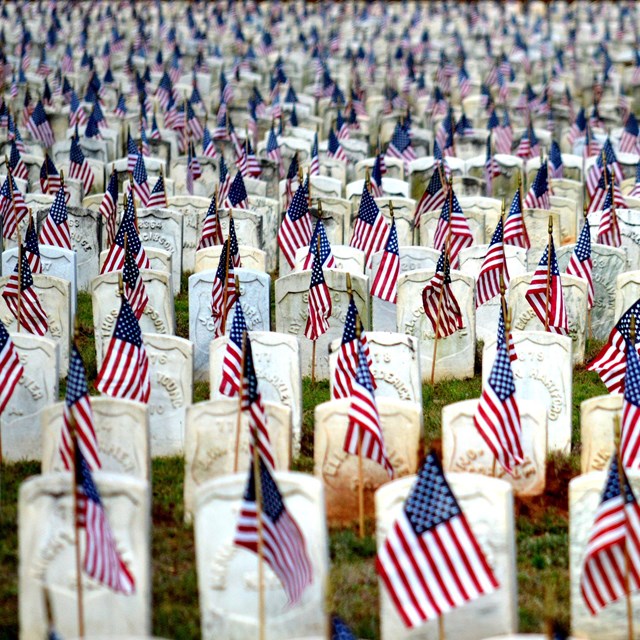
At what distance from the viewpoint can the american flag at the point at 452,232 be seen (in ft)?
59.8

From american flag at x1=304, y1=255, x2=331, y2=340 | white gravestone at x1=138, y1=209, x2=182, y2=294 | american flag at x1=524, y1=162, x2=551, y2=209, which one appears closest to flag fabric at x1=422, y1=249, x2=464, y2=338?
american flag at x1=304, y1=255, x2=331, y2=340

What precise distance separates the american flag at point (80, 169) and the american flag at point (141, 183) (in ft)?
5.62

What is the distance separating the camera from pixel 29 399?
1313 cm

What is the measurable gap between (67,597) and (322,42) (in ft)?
103

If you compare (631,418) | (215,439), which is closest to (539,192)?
(631,418)

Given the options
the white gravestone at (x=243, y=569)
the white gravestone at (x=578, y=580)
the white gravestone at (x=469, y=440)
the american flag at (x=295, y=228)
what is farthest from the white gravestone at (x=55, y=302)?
the white gravestone at (x=578, y=580)

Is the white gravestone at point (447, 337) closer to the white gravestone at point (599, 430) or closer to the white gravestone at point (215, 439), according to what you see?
the white gravestone at point (599, 430)

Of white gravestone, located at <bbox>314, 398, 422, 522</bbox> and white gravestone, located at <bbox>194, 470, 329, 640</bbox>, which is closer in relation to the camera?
white gravestone, located at <bbox>194, 470, 329, 640</bbox>

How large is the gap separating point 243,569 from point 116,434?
7.86 ft

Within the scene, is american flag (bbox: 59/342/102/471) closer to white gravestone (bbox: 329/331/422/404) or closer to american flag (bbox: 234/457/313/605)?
american flag (bbox: 234/457/313/605)

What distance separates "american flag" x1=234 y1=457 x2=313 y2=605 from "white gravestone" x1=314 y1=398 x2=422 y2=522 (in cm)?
260

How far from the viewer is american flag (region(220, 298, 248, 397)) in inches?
501

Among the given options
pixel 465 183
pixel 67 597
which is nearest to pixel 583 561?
pixel 67 597

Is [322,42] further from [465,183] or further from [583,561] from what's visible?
[583,561]
